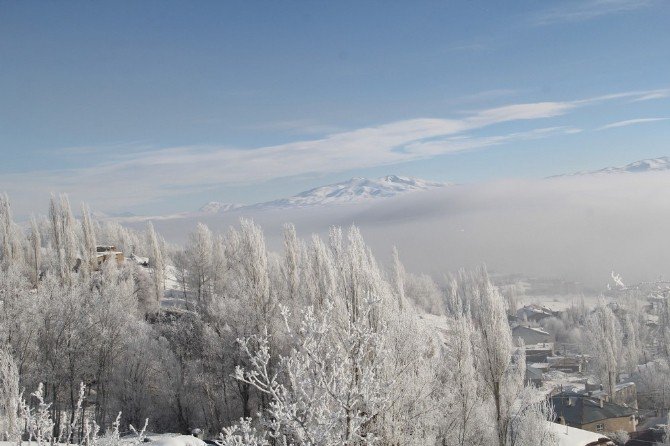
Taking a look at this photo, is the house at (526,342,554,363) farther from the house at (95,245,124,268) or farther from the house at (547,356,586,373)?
the house at (95,245,124,268)

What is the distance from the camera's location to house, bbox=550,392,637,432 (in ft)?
107

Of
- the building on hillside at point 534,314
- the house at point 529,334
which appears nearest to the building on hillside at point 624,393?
the house at point 529,334

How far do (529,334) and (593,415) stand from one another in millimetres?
43488

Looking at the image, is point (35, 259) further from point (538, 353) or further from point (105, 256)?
point (538, 353)

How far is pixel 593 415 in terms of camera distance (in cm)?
3312

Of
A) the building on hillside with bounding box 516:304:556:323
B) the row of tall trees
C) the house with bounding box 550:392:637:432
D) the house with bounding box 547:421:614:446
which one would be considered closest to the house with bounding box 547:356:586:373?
the building on hillside with bounding box 516:304:556:323

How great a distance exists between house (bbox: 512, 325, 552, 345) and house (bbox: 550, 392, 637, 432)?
3938 centimetres

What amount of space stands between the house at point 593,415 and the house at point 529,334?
129 ft

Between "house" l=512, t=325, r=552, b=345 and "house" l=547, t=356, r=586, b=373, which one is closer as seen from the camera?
"house" l=547, t=356, r=586, b=373

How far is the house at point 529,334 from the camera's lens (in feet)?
243

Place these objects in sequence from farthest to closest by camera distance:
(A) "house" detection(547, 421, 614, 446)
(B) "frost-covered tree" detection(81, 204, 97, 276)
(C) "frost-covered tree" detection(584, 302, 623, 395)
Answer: (C) "frost-covered tree" detection(584, 302, 623, 395) < (B) "frost-covered tree" detection(81, 204, 97, 276) < (A) "house" detection(547, 421, 614, 446)

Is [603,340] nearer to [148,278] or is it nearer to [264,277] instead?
[264,277]

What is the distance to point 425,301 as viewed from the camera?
80375mm

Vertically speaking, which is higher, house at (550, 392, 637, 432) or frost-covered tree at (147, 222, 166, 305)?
frost-covered tree at (147, 222, 166, 305)
